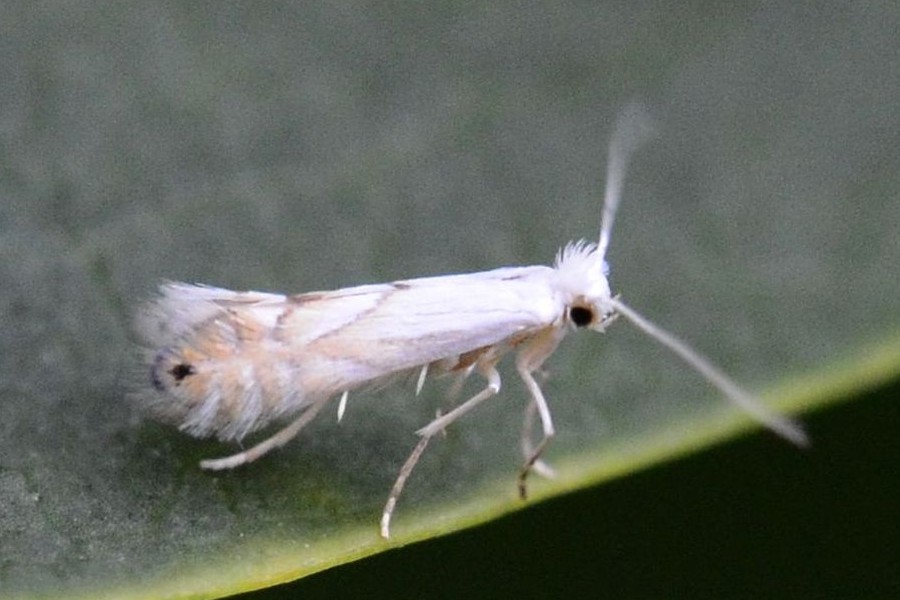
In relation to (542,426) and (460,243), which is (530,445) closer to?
(542,426)

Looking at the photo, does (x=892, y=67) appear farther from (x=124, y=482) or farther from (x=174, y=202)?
(x=124, y=482)

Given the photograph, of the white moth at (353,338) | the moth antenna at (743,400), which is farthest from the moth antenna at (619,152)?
the moth antenna at (743,400)

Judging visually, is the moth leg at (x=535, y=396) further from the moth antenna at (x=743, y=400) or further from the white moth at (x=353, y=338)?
the moth antenna at (x=743, y=400)

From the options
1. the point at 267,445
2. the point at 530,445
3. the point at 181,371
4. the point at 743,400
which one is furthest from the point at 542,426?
the point at 181,371

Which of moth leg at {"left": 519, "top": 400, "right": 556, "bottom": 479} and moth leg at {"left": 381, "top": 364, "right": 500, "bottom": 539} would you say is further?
moth leg at {"left": 519, "top": 400, "right": 556, "bottom": 479}

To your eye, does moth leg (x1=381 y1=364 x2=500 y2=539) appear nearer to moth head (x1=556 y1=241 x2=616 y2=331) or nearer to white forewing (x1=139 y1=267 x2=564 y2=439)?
white forewing (x1=139 y1=267 x2=564 y2=439)

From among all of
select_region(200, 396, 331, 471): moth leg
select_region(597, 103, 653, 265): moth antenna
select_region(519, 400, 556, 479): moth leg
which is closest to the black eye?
select_region(597, 103, 653, 265): moth antenna
